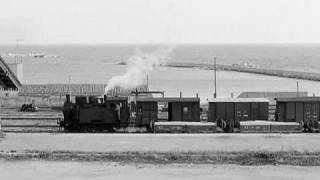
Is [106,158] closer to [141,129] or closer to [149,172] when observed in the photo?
[149,172]

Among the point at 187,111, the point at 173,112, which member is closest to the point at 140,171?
the point at 173,112

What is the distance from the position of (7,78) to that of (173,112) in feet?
93.1

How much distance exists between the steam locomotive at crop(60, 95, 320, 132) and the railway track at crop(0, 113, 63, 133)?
266 centimetres

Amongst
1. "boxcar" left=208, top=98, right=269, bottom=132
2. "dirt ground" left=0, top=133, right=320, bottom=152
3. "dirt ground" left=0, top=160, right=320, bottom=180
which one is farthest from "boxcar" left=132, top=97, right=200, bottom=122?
"dirt ground" left=0, top=160, right=320, bottom=180

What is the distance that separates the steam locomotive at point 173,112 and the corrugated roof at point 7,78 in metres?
18.9

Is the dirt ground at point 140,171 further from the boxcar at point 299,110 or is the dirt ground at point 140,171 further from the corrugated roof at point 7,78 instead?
the corrugated roof at point 7,78

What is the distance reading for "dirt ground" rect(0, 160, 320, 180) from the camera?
2362cm

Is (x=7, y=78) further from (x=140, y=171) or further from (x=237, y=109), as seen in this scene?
(x=140, y=171)

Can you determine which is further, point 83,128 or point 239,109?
point 239,109

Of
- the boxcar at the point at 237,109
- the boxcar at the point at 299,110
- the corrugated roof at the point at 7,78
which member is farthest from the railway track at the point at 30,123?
the boxcar at the point at 299,110

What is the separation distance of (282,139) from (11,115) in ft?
80.1

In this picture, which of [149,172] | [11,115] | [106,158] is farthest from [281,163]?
[11,115]

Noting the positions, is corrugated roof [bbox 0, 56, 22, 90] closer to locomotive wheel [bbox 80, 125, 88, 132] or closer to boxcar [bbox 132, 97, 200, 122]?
locomotive wheel [bbox 80, 125, 88, 132]

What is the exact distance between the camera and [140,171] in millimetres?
24688
